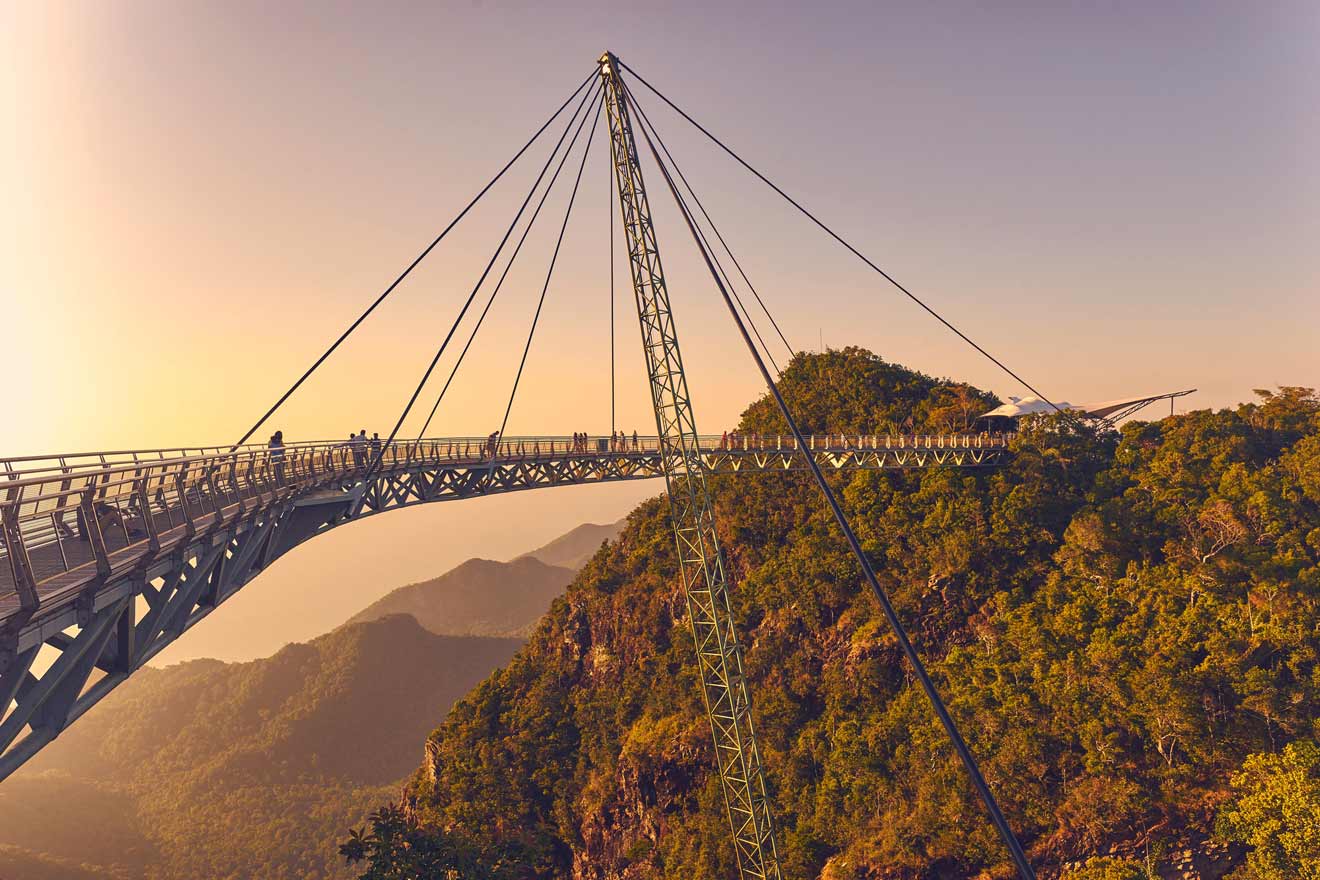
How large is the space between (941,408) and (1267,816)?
1530 inches

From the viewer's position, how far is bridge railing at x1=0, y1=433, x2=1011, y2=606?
366 inches

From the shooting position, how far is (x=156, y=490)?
13516mm

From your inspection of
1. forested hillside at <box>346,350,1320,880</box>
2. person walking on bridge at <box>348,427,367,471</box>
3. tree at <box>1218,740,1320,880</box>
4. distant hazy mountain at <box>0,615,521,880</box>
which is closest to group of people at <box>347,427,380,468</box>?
person walking on bridge at <box>348,427,367,471</box>

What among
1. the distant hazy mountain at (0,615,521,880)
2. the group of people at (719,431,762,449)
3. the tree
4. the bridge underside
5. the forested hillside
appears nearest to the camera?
the bridge underside

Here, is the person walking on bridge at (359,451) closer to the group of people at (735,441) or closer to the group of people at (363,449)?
the group of people at (363,449)

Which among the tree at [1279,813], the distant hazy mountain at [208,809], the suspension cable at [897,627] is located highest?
the suspension cable at [897,627]

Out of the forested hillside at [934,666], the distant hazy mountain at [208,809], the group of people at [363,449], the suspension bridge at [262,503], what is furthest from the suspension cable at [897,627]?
the distant hazy mountain at [208,809]

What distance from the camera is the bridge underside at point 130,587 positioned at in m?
8.73

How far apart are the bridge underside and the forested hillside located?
624 inches

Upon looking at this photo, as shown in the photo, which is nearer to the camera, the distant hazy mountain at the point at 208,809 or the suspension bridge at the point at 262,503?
the suspension bridge at the point at 262,503

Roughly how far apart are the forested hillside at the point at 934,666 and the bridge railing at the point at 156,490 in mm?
16681

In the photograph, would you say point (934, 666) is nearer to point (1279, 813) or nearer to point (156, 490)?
point (1279, 813)

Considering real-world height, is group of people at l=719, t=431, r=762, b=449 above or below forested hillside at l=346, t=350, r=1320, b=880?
above

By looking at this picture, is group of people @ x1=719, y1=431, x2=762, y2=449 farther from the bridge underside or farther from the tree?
the tree
